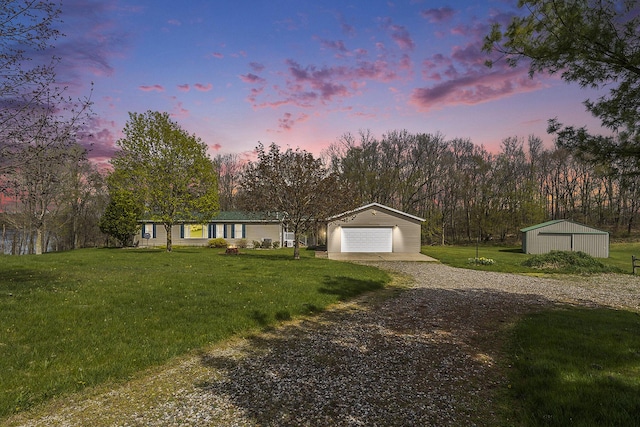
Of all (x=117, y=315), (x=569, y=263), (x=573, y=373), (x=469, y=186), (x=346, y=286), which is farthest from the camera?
(x=469, y=186)

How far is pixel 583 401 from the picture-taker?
4.07 meters

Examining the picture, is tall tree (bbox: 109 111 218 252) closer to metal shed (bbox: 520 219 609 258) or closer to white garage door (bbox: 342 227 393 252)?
white garage door (bbox: 342 227 393 252)

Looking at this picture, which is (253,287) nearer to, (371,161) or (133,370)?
(133,370)

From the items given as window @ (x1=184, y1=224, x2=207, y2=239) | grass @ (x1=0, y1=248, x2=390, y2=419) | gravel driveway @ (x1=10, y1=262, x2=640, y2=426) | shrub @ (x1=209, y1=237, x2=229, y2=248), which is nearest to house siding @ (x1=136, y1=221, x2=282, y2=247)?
window @ (x1=184, y1=224, x2=207, y2=239)

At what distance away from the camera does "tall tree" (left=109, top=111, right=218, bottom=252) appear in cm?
2505

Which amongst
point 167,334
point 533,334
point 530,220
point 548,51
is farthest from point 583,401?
point 530,220

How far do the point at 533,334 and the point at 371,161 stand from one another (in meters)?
42.2

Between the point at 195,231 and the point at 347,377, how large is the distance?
32.2 meters

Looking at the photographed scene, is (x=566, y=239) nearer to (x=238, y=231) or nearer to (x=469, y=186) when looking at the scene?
(x=469, y=186)

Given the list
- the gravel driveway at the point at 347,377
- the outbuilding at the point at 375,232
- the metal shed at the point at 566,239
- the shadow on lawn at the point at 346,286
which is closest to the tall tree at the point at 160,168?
the outbuilding at the point at 375,232

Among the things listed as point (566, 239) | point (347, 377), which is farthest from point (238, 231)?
point (566, 239)

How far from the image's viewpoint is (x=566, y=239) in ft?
102

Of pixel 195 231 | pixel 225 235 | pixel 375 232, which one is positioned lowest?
pixel 225 235

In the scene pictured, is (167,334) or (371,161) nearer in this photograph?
(167,334)
